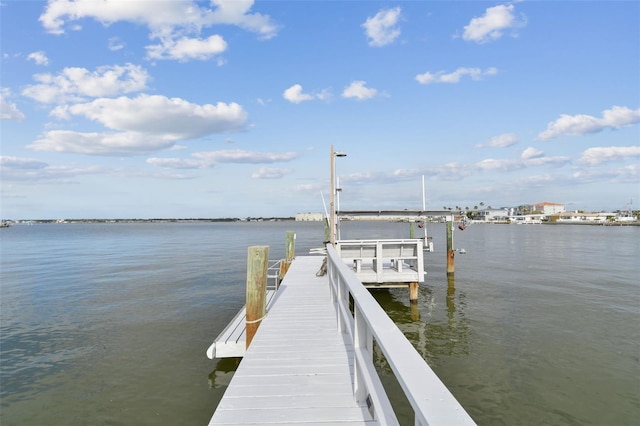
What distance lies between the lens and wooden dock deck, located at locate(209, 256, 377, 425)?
3.81 m

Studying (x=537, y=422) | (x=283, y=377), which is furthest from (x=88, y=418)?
(x=537, y=422)

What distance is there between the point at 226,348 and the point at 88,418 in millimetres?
2689

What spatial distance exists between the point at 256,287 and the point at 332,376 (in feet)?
10.5

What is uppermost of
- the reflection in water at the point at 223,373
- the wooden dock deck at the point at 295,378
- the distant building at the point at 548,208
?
the distant building at the point at 548,208

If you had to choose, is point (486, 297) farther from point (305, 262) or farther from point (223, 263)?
point (223, 263)

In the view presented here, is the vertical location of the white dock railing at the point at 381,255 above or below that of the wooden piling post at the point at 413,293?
above

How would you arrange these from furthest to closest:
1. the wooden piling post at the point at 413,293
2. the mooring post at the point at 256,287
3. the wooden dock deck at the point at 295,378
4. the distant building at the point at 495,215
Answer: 1. the distant building at the point at 495,215
2. the wooden piling post at the point at 413,293
3. the mooring post at the point at 256,287
4. the wooden dock deck at the point at 295,378

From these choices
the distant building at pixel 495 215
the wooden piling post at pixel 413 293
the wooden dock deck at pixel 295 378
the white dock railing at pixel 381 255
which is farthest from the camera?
the distant building at pixel 495 215

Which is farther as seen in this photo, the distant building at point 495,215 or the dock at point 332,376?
the distant building at point 495,215

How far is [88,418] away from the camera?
6414mm

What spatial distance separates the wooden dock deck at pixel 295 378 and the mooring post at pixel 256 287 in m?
0.23

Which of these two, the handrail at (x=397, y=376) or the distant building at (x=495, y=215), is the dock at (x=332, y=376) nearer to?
the handrail at (x=397, y=376)

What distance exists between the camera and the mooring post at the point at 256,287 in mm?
7137

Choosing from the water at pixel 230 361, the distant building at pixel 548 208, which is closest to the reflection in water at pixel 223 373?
the water at pixel 230 361
